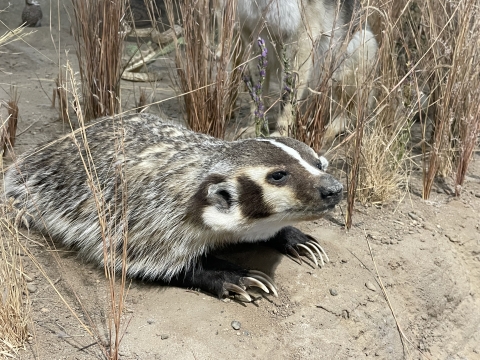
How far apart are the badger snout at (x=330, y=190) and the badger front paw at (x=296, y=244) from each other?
0.58 meters

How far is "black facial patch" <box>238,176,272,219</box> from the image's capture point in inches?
88.6

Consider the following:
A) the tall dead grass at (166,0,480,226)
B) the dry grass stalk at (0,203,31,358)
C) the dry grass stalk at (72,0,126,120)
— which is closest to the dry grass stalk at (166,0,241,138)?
the tall dead grass at (166,0,480,226)

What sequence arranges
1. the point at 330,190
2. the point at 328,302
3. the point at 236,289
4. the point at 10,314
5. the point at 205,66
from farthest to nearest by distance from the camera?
1. the point at 205,66
2. the point at 328,302
3. the point at 236,289
4. the point at 330,190
5. the point at 10,314

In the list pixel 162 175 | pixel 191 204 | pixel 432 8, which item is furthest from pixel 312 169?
pixel 432 8

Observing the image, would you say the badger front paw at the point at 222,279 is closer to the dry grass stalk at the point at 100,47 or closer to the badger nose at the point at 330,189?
the badger nose at the point at 330,189

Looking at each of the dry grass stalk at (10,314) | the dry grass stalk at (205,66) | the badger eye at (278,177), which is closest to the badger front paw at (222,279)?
the badger eye at (278,177)

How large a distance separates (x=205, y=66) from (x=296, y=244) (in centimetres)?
110

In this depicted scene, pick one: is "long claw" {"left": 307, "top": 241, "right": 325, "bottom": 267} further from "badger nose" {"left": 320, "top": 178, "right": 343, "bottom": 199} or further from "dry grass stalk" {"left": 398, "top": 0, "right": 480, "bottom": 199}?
"dry grass stalk" {"left": 398, "top": 0, "right": 480, "bottom": 199}

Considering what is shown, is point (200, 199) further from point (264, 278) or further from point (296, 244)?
point (296, 244)

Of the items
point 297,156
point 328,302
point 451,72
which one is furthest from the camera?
point 451,72

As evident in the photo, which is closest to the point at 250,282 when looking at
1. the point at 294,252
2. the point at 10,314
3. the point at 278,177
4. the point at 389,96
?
the point at 294,252

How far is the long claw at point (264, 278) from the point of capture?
2.50 m

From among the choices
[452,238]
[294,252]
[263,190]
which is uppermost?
[263,190]

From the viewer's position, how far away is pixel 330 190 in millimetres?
2178
